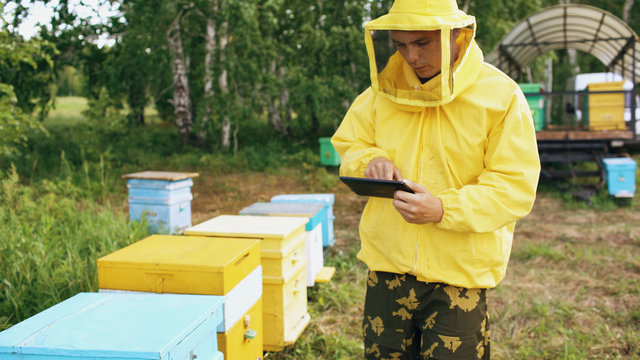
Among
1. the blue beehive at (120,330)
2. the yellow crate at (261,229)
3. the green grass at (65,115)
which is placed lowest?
the green grass at (65,115)

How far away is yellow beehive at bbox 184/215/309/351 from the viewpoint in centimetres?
286

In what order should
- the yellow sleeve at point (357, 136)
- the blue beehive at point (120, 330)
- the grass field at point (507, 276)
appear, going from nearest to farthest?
the blue beehive at point (120, 330)
the yellow sleeve at point (357, 136)
the grass field at point (507, 276)

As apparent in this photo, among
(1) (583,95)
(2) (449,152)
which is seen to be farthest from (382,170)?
(1) (583,95)

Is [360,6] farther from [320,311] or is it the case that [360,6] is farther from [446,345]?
[446,345]

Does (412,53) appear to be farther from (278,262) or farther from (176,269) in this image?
(278,262)

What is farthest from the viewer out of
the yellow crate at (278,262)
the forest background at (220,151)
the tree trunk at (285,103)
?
the tree trunk at (285,103)

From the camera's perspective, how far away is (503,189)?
1.50 meters

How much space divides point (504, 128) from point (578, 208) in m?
6.51

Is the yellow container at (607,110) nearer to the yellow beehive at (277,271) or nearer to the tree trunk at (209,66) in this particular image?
the yellow beehive at (277,271)

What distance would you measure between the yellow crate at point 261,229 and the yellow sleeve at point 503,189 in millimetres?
1470

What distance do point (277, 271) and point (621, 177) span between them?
6176mm

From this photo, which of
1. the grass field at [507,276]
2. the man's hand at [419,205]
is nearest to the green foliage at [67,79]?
the grass field at [507,276]

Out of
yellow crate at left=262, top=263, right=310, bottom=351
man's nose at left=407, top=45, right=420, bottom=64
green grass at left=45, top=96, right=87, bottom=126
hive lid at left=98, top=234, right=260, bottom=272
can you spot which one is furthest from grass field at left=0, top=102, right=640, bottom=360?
green grass at left=45, top=96, right=87, bottom=126

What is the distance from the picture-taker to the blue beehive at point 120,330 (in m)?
1.45
